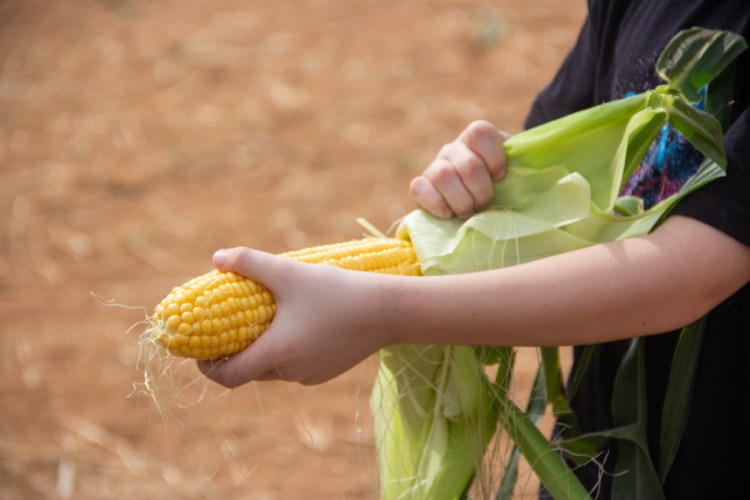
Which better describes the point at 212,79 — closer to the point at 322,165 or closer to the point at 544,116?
the point at 322,165

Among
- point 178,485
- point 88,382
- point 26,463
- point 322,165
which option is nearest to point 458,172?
point 178,485

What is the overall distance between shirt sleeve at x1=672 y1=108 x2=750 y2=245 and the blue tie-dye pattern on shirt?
0.15 m

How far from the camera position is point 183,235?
4.66m

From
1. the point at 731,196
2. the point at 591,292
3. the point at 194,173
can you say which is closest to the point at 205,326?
the point at 591,292

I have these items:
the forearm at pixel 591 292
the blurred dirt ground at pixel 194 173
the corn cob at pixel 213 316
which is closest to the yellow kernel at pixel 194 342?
the corn cob at pixel 213 316

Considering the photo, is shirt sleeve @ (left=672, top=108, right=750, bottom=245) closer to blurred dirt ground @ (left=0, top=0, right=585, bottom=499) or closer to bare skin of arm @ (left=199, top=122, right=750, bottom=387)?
bare skin of arm @ (left=199, top=122, right=750, bottom=387)

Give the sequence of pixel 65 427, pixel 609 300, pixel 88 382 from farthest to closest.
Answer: pixel 88 382 < pixel 65 427 < pixel 609 300

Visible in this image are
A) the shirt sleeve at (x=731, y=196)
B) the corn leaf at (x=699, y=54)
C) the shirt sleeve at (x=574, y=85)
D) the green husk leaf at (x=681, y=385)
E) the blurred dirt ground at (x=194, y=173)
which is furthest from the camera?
the blurred dirt ground at (x=194, y=173)

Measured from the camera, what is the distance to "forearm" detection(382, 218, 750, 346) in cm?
125

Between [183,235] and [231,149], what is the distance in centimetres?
87

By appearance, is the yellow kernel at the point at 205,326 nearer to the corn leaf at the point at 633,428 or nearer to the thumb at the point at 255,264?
the thumb at the point at 255,264

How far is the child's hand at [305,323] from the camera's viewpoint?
1252mm

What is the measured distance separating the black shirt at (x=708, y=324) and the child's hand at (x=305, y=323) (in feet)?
1.54

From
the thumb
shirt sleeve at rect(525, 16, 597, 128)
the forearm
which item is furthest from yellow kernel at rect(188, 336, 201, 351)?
shirt sleeve at rect(525, 16, 597, 128)
